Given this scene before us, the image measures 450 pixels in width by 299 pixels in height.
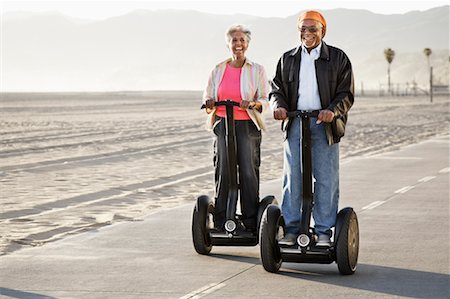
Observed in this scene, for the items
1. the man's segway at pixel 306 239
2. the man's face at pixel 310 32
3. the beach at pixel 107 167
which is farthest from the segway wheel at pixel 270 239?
the beach at pixel 107 167

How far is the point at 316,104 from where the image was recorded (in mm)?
9234

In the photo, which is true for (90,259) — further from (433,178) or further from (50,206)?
(433,178)

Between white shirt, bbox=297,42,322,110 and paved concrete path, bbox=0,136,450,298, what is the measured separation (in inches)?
51.5

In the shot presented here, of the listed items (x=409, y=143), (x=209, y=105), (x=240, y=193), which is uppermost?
(x=209, y=105)

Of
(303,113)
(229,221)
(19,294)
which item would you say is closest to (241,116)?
(229,221)

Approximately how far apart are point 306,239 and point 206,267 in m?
0.91

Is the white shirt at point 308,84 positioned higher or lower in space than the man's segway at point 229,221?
higher

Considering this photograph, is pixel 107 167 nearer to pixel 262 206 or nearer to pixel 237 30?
pixel 262 206

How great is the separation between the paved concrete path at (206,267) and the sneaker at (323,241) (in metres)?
0.24

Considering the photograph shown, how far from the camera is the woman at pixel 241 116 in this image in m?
10.1

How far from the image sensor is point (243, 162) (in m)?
10.2

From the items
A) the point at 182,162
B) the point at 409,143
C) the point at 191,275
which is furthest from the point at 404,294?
the point at 409,143

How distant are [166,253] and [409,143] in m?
20.0

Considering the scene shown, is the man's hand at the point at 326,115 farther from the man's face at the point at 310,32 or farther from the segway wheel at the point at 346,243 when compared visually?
the segway wheel at the point at 346,243
